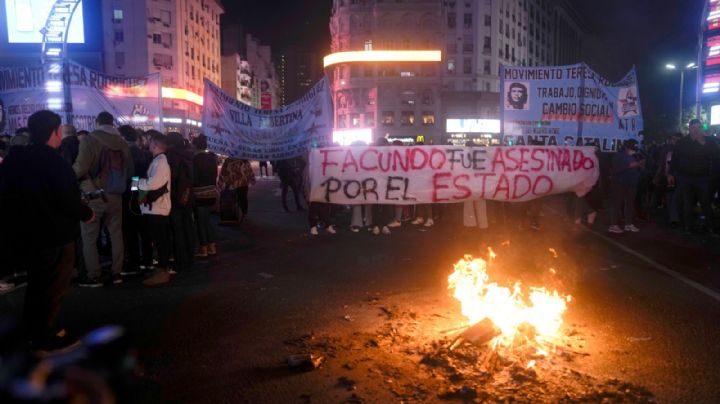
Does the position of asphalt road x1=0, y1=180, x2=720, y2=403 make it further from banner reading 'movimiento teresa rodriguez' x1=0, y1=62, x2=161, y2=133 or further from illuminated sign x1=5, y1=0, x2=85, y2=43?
illuminated sign x1=5, y1=0, x2=85, y2=43

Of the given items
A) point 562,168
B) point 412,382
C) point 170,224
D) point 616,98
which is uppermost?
point 616,98

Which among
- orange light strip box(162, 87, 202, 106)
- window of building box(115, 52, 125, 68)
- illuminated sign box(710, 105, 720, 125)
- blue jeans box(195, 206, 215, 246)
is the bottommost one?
blue jeans box(195, 206, 215, 246)

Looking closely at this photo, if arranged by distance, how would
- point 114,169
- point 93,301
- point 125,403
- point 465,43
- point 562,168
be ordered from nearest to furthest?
point 125,403
point 93,301
point 114,169
point 562,168
point 465,43

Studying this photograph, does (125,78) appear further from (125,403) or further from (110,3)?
(110,3)

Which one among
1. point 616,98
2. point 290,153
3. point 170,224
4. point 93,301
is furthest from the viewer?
point 616,98

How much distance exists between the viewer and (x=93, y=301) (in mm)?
6496

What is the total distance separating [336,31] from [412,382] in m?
93.7

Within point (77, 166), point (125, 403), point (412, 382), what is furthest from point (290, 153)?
point (125, 403)

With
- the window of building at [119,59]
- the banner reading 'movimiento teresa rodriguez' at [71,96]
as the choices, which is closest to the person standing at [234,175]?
the banner reading 'movimiento teresa rodriguez' at [71,96]

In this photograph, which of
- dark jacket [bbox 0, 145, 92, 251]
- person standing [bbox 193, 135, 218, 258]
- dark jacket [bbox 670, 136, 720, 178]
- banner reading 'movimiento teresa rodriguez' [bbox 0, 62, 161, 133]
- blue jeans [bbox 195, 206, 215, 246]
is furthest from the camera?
banner reading 'movimiento teresa rodriguez' [bbox 0, 62, 161, 133]

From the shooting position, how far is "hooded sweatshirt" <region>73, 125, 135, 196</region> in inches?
270

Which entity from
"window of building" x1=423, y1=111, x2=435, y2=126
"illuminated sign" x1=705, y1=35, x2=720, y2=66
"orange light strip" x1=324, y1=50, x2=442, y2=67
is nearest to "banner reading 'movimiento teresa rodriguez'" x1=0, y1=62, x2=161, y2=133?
"illuminated sign" x1=705, y1=35, x2=720, y2=66

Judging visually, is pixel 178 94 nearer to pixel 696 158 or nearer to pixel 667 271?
pixel 696 158

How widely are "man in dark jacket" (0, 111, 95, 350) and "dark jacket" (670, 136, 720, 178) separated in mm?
11221
